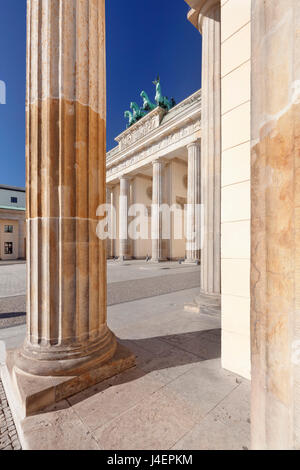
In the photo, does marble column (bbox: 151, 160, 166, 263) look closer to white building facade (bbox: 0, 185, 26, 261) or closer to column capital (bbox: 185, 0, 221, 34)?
column capital (bbox: 185, 0, 221, 34)

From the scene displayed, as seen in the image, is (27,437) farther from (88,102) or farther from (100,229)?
(88,102)

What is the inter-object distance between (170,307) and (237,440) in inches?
185

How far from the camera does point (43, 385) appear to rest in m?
2.57

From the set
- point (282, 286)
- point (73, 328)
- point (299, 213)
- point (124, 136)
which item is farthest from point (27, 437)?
point (124, 136)

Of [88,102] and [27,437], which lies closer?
[27,437]

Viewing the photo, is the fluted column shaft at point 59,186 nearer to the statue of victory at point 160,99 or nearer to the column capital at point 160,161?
the column capital at point 160,161

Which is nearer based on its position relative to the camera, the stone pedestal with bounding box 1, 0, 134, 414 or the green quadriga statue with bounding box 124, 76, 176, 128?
the stone pedestal with bounding box 1, 0, 134, 414

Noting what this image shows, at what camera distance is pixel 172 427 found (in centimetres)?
219

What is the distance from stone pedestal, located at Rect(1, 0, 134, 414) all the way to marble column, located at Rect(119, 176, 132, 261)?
27617mm

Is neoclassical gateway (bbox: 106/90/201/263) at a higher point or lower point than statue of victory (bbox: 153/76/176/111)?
lower

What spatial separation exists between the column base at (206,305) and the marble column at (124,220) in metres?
24.7

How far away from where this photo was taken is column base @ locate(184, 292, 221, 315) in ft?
19.5

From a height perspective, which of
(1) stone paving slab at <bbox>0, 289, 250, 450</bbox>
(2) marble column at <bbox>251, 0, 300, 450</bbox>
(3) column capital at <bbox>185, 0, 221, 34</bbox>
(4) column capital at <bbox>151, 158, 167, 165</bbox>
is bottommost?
(1) stone paving slab at <bbox>0, 289, 250, 450</bbox>

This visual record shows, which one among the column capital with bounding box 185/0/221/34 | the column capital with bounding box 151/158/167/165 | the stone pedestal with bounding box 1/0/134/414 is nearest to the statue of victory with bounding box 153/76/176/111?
the column capital with bounding box 151/158/167/165
